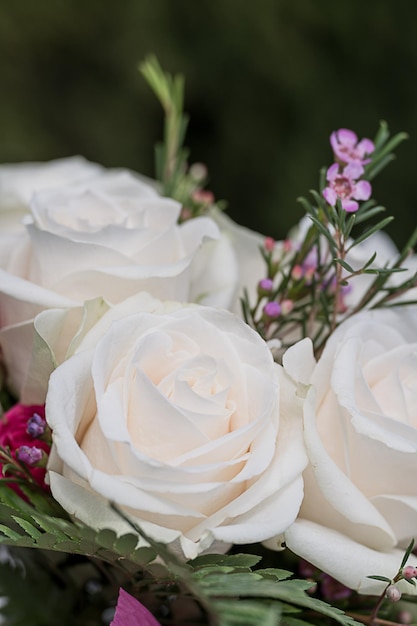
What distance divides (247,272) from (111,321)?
0.21 metres

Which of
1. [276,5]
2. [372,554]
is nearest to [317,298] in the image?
[372,554]

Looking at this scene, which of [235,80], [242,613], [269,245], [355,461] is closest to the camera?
[242,613]

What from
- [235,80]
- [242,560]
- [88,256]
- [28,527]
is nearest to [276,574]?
[242,560]

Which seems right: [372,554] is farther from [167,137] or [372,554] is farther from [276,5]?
[276,5]

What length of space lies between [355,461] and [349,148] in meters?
0.19

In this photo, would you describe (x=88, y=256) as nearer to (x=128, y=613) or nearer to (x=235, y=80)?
(x=128, y=613)

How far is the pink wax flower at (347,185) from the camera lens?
0.47 metres

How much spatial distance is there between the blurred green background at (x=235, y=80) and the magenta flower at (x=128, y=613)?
1.68 m

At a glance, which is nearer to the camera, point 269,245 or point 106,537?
point 106,537

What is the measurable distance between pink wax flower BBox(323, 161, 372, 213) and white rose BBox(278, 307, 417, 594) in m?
0.07

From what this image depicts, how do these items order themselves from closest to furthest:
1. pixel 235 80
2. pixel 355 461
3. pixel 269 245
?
pixel 355 461 < pixel 269 245 < pixel 235 80

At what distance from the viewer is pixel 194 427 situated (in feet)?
1.35

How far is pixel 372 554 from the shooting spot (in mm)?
437

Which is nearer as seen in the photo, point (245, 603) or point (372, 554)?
point (245, 603)
